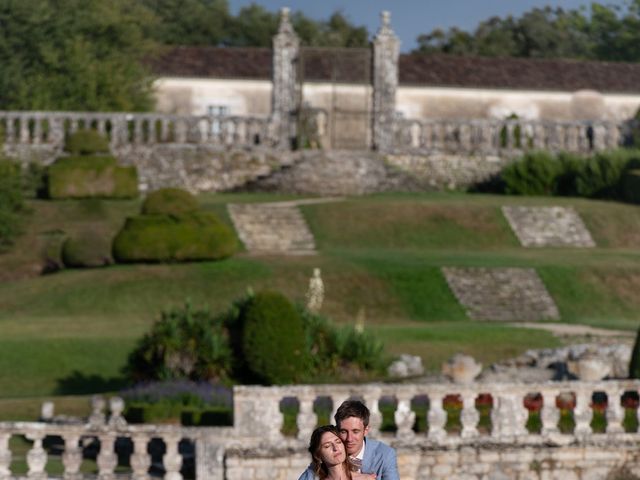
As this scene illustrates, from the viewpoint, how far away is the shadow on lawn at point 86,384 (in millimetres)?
33188

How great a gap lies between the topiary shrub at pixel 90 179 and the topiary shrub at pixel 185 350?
23.3 metres

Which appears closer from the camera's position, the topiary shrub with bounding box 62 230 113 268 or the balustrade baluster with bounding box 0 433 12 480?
the balustrade baluster with bounding box 0 433 12 480

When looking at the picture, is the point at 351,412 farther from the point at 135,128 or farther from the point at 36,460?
the point at 135,128

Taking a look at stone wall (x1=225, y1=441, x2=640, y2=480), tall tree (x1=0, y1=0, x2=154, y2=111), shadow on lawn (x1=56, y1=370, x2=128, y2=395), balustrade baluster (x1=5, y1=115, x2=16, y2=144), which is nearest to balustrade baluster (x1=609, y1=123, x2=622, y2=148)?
tall tree (x1=0, y1=0, x2=154, y2=111)

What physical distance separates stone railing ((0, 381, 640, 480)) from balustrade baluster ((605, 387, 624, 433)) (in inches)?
0.5

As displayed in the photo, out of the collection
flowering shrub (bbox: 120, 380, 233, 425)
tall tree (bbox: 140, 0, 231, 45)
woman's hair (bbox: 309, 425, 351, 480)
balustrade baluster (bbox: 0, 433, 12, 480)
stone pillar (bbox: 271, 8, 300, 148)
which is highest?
tall tree (bbox: 140, 0, 231, 45)

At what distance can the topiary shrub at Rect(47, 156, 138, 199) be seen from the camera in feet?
179

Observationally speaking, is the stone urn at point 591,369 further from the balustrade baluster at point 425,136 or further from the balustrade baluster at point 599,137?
the balustrade baluster at point 599,137

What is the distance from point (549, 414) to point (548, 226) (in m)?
27.9

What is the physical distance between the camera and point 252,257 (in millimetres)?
46000

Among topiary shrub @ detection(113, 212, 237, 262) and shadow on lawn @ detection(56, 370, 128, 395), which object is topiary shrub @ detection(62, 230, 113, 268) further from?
shadow on lawn @ detection(56, 370, 128, 395)

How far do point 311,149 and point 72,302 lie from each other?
64.2 ft

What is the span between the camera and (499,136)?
62844mm

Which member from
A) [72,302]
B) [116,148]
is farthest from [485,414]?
[116,148]
